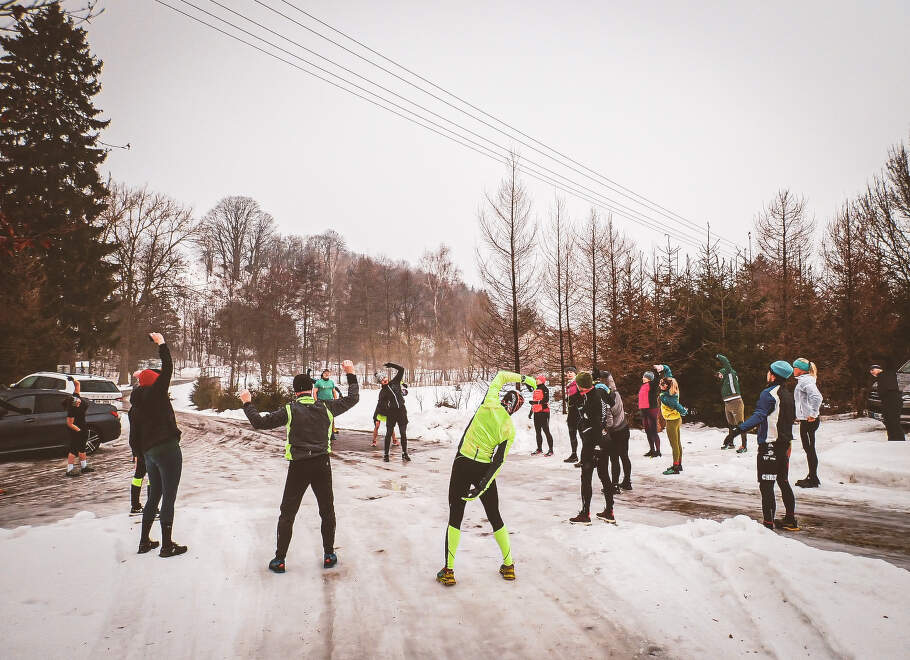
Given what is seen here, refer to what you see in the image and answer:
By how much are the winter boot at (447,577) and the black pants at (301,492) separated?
4.14 feet

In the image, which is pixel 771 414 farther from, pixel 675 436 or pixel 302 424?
pixel 302 424

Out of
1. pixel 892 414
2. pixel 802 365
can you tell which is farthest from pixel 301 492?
pixel 892 414

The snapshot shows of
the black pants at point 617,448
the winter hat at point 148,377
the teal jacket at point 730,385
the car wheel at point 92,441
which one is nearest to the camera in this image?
the winter hat at point 148,377

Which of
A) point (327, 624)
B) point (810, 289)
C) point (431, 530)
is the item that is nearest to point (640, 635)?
point (327, 624)

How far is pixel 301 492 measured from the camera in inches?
187

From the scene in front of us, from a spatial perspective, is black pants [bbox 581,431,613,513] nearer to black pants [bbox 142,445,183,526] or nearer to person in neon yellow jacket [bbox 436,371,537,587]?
person in neon yellow jacket [bbox 436,371,537,587]

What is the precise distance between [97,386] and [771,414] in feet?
77.4

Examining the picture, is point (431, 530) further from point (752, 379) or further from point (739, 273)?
point (739, 273)

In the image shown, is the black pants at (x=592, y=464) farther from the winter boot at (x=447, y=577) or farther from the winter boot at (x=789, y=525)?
the winter boot at (x=447, y=577)

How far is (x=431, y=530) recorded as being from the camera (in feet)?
20.0

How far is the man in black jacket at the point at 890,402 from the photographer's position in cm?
1047

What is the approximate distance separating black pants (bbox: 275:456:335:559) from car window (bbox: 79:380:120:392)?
19398 mm

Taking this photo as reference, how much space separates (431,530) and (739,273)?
19175mm

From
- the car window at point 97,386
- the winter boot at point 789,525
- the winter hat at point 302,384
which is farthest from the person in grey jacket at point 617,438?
the car window at point 97,386
